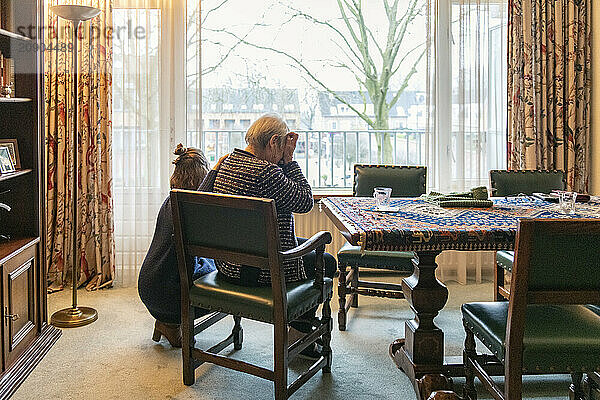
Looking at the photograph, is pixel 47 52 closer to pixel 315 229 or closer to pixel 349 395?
pixel 315 229

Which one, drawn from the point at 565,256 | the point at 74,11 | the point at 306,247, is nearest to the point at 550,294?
the point at 565,256

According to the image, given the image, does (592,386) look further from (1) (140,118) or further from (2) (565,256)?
(1) (140,118)

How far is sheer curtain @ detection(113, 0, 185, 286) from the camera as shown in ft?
15.0

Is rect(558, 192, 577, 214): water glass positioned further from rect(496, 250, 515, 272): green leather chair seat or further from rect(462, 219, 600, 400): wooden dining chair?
rect(462, 219, 600, 400): wooden dining chair

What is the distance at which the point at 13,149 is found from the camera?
3.36 metres

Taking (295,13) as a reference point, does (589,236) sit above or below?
below

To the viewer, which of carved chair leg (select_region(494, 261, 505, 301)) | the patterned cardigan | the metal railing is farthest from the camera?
the metal railing

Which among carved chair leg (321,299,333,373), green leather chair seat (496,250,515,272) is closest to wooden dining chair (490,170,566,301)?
green leather chair seat (496,250,515,272)

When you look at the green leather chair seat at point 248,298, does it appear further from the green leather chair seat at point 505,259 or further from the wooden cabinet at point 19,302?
the green leather chair seat at point 505,259

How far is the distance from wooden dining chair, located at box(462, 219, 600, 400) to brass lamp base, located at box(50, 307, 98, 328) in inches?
96.9

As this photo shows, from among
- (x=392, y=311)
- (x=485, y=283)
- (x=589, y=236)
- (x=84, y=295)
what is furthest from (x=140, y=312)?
(x=589, y=236)

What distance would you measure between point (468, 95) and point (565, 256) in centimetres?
293

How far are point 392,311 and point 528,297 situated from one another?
81.3 inches

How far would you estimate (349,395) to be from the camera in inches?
111
